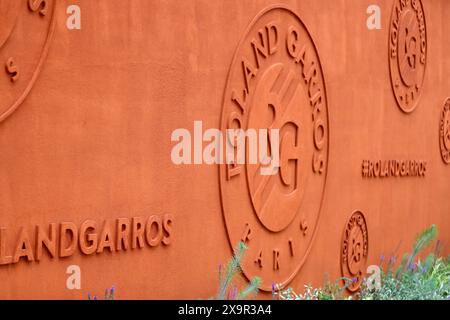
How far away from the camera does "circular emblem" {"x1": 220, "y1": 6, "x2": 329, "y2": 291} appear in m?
6.66

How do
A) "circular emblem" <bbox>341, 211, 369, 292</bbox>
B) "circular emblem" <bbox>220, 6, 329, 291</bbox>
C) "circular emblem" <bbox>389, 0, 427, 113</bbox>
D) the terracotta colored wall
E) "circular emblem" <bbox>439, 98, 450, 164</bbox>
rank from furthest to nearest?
"circular emblem" <bbox>439, 98, 450, 164</bbox>, "circular emblem" <bbox>389, 0, 427, 113</bbox>, "circular emblem" <bbox>341, 211, 369, 292</bbox>, "circular emblem" <bbox>220, 6, 329, 291</bbox>, the terracotta colored wall

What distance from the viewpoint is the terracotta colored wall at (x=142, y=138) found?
472cm

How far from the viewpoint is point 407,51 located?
404 inches

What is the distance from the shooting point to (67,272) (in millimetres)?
5016

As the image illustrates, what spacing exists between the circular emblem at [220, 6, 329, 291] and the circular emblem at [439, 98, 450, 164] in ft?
12.3

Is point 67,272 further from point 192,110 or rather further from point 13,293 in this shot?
point 192,110

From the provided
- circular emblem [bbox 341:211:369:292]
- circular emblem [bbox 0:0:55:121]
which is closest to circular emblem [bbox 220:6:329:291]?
circular emblem [bbox 341:211:369:292]

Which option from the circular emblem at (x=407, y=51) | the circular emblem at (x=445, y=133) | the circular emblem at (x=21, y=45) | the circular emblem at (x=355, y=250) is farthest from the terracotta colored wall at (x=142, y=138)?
the circular emblem at (x=445, y=133)

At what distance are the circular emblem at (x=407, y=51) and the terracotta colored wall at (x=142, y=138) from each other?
1234 millimetres

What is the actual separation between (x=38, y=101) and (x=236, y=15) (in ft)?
7.43

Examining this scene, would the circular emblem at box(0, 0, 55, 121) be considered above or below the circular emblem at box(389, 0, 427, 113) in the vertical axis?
below

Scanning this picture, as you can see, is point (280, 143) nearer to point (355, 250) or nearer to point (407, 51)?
point (355, 250)

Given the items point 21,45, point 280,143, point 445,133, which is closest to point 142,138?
point 21,45

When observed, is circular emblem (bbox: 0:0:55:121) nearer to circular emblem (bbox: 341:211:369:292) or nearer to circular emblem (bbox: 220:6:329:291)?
circular emblem (bbox: 220:6:329:291)
